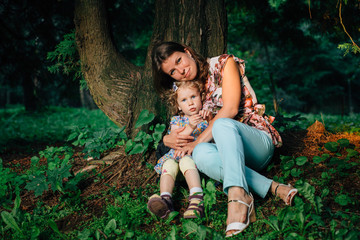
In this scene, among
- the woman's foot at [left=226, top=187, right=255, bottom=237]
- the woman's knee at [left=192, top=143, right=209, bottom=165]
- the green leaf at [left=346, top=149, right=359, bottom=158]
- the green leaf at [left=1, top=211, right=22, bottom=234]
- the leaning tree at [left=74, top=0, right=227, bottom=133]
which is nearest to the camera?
the woman's foot at [left=226, top=187, right=255, bottom=237]

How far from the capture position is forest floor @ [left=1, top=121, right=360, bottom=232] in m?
2.19

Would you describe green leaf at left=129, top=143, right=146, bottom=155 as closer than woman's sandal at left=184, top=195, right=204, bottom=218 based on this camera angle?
No

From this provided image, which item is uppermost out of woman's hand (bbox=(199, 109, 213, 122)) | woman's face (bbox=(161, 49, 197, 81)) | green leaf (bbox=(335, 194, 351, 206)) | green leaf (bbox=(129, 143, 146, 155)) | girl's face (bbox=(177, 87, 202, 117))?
→ woman's face (bbox=(161, 49, 197, 81))

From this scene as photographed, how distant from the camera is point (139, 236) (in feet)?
6.02

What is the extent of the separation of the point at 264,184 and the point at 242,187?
319 millimetres

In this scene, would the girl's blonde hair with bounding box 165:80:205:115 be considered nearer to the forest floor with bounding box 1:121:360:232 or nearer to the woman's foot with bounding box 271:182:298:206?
the forest floor with bounding box 1:121:360:232

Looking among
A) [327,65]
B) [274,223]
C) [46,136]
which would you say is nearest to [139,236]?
[274,223]

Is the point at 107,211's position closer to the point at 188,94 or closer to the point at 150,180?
the point at 150,180

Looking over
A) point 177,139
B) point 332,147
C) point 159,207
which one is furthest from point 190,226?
point 332,147

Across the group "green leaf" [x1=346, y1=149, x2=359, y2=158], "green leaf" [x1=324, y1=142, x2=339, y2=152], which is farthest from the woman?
"green leaf" [x1=346, y1=149, x2=359, y2=158]

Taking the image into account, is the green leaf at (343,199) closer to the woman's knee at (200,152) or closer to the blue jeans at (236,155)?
the blue jeans at (236,155)

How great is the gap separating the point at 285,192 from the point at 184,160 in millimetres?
848

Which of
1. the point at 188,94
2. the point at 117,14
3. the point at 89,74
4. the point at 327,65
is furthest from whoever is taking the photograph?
the point at 327,65

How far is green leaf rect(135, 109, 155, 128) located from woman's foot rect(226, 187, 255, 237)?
1.30 meters
